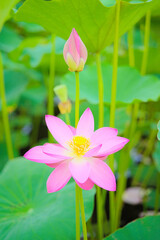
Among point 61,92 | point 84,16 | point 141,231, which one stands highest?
point 84,16

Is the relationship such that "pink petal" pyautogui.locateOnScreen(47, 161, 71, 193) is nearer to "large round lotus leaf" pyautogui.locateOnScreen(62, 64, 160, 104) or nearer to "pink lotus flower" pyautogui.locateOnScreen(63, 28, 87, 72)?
"pink lotus flower" pyautogui.locateOnScreen(63, 28, 87, 72)

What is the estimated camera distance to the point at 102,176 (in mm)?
403

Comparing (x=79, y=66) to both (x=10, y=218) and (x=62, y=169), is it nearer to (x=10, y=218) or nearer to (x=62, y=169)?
(x=62, y=169)

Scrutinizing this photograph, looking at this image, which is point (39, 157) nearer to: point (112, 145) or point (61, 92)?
point (112, 145)

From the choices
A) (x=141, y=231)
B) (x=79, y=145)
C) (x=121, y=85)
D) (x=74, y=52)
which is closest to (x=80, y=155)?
(x=79, y=145)

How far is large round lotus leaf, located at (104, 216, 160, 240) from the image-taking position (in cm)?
61

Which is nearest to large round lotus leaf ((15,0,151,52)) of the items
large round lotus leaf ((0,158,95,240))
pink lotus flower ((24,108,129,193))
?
pink lotus flower ((24,108,129,193))

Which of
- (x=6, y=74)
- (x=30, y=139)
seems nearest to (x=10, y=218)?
(x=6, y=74)

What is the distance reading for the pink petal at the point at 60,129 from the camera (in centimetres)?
46

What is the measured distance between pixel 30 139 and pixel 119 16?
1585mm

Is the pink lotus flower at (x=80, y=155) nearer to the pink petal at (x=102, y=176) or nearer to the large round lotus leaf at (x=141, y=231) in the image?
the pink petal at (x=102, y=176)

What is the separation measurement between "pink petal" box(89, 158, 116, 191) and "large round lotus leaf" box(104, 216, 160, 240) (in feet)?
0.87

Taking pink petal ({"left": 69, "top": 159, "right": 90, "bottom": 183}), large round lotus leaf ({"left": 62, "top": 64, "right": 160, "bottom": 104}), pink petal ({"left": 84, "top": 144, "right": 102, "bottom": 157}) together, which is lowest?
pink petal ({"left": 69, "top": 159, "right": 90, "bottom": 183})

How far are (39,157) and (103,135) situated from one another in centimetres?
11
